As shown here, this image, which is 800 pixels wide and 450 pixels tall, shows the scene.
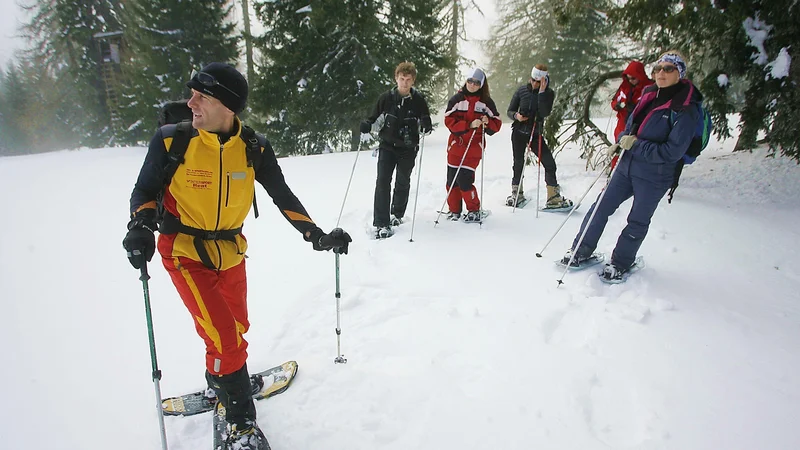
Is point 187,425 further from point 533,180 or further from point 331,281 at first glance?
Result: point 533,180

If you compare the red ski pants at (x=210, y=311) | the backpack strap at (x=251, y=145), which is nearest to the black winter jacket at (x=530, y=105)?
the backpack strap at (x=251, y=145)

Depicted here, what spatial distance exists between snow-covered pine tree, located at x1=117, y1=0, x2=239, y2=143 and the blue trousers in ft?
61.8

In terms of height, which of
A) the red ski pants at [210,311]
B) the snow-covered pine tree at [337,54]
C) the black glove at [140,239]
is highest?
the snow-covered pine tree at [337,54]

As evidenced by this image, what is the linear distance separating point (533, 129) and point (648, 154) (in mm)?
2728

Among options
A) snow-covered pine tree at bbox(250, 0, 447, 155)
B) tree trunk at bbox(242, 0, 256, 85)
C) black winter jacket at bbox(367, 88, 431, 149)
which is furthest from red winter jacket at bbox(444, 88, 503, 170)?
tree trunk at bbox(242, 0, 256, 85)

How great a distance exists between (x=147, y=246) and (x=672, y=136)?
3913 mm

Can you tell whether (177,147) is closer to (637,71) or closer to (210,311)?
(210,311)

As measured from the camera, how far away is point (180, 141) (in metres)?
2.03

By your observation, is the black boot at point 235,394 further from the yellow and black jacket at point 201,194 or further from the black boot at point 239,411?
the yellow and black jacket at point 201,194

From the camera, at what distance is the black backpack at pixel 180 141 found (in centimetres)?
203

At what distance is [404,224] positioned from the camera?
5.72 metres

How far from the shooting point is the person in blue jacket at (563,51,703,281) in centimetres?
336

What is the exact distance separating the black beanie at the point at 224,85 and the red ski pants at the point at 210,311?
0.87 metres

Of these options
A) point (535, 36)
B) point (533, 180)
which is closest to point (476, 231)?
point (533, 180)
